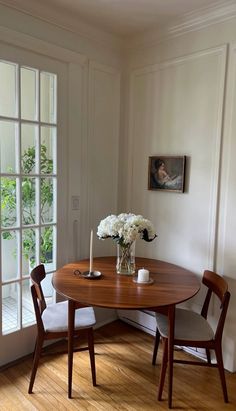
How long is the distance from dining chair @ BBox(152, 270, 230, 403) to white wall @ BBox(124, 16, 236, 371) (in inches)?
6.9

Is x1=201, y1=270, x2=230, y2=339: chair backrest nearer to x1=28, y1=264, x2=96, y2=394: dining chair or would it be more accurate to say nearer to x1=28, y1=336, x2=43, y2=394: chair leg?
x1=28, y1=264, x2=96, y2=394: dining chair

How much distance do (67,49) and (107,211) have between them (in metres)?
1.37

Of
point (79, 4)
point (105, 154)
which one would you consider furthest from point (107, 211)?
point (79, 4)

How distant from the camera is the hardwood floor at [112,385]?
75.7 inches

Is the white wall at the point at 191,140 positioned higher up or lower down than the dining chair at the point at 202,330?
higher up

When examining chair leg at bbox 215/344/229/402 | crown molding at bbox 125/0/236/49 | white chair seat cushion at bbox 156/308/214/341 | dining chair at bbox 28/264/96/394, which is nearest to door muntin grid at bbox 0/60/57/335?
dining chair at bbox 28/264/96/394

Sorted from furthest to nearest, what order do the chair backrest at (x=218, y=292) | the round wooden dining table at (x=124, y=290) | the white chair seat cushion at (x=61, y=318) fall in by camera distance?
the white chair seat cushion at (x=61, y=318) → the chair backrest at (x=218, y=292) → the round wooden dining table at (x=124, y=290)

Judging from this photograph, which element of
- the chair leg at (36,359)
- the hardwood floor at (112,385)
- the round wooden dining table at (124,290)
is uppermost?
the round wooden dining table at (124,290)

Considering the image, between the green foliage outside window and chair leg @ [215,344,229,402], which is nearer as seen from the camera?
chair leg @ [215,344,229,402]

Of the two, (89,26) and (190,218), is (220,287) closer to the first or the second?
(190,218)

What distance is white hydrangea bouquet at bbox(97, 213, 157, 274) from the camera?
206cm

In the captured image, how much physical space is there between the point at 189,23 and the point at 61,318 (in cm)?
229

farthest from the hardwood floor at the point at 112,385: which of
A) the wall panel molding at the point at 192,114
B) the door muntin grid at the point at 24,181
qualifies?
the wall panel molding at the point at 192,114

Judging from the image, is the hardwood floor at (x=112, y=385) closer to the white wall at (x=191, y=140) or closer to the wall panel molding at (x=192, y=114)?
the white wall at (x=191, y=140)
